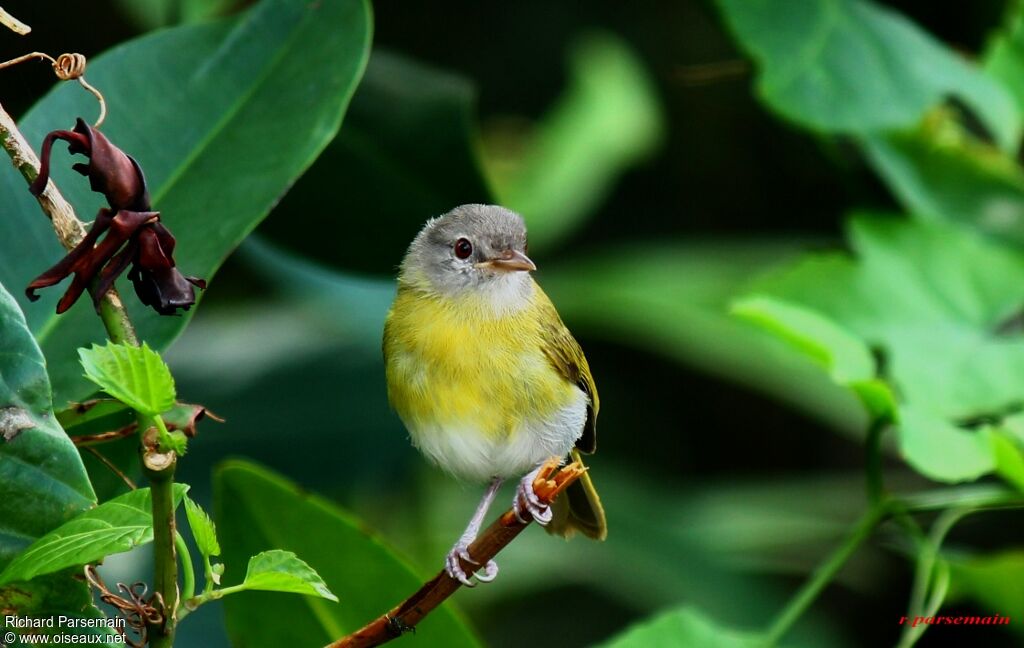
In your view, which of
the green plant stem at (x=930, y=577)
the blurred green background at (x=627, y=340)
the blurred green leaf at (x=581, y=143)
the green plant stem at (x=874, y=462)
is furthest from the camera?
the blurred green leaf at (x=581, y=143)

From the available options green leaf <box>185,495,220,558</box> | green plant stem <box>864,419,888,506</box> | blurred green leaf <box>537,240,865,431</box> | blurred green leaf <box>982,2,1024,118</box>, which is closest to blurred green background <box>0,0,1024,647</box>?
blurred green leaf <box>537,240,865,431</box>

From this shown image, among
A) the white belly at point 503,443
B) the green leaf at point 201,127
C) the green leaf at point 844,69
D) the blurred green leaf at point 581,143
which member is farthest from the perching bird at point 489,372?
the blurred green leaf at point 581,143

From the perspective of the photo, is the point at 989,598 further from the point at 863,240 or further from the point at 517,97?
the point at 517,97

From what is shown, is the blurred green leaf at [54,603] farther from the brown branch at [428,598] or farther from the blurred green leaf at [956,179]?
the blurred green leaf at [956,179]

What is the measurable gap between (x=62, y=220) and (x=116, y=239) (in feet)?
0.27

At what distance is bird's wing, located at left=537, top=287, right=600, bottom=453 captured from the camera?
2.02 m

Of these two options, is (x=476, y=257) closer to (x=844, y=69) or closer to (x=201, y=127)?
(x=201, y=127)

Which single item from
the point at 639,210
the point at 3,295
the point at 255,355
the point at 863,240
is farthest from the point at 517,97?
the point at 3,295

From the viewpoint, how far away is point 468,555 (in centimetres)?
131

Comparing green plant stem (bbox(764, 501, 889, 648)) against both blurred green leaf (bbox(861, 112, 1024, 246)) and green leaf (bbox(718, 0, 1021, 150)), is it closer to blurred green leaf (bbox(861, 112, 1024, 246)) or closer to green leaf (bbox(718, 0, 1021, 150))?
green leaf (bbox(718, 0, 1021, 150))

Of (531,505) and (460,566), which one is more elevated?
(531,505)

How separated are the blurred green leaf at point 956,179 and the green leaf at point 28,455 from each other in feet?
8.01

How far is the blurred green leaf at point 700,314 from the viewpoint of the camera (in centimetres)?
424

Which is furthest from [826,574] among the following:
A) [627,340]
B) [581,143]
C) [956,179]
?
[581,143]
